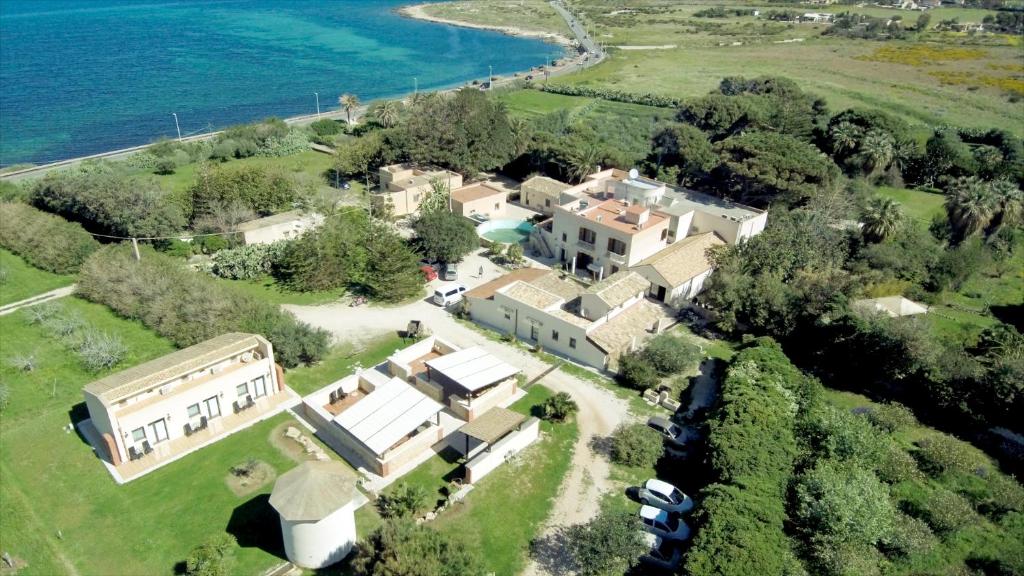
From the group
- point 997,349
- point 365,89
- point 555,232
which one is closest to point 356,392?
point 555,232

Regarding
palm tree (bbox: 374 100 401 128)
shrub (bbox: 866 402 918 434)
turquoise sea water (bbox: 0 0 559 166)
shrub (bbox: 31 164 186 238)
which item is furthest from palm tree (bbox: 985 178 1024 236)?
turquoise sea water (bbox: 0 0 559 166)

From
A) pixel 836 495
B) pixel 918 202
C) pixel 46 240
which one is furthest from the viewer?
pixel 918 202

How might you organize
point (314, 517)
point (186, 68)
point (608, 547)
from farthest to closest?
1. point (186, 68)
2. point (608, 547)
3. point (314, 517)

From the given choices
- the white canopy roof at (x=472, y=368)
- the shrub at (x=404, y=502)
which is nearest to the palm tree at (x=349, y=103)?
the white canopy roof at (x=472, y=368)

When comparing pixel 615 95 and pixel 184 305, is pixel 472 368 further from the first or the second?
pixel 615 95

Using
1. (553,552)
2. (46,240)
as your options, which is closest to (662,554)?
(553,552)

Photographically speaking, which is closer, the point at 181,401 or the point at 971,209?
the point at 181,401

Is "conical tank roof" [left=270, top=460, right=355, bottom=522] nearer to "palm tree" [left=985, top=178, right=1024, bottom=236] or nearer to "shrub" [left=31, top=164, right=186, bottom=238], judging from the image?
"shrub" [left=31, top=164, right=186, bottom=238]
